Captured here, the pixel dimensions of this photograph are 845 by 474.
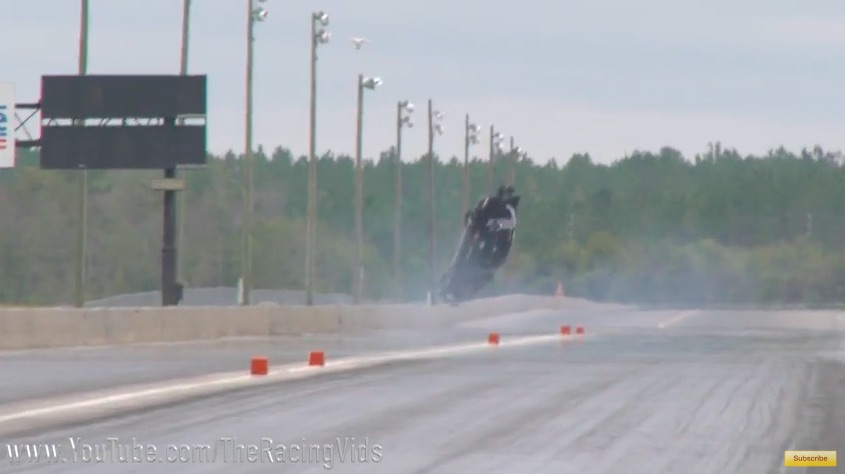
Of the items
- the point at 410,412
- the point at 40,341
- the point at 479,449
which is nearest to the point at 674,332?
the point at 40,341

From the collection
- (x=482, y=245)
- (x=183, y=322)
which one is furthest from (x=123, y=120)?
(x=482, y=245)

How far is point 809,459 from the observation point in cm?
1566

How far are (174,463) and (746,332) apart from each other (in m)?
40.1

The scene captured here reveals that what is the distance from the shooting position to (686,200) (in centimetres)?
19475

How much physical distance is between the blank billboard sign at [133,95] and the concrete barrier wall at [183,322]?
5.55 meters

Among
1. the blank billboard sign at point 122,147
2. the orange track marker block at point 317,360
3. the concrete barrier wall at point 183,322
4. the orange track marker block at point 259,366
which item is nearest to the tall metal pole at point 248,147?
the concrete barrier wall at point 183,322

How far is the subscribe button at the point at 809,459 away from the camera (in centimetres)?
1534

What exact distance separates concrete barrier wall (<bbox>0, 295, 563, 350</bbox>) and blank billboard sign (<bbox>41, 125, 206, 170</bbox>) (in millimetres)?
4621

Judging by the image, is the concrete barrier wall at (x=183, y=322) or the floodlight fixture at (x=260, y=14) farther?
the floodlight fixture at (x=260, y=14)

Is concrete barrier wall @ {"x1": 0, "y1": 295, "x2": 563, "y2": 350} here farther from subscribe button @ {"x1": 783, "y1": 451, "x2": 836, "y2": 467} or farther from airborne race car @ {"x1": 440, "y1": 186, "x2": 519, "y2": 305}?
subscribe button @ {"x1": 783, "y1": 451, "x2": 836, "y2": 467}

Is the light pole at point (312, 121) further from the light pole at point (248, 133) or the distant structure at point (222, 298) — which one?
the distant structure at point (222, 298)

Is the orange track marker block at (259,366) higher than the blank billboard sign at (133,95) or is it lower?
lower

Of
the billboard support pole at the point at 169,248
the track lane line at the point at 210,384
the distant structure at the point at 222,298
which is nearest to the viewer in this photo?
the track lane line at the point at 210,384

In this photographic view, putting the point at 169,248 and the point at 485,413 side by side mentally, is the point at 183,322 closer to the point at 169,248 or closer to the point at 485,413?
the point at 169,248
